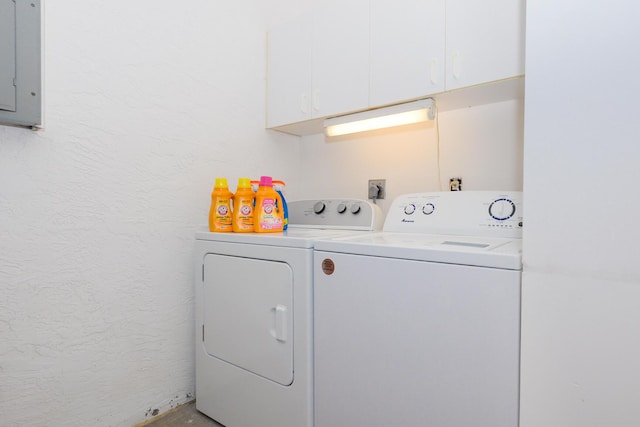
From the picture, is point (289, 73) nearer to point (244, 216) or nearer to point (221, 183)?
point (221, 183)

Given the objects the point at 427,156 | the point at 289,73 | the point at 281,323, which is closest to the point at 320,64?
the point at 289,73

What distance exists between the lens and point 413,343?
1.04 meters

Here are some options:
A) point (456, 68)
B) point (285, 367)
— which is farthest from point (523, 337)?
point (456, 68)

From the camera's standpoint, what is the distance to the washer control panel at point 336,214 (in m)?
1.77

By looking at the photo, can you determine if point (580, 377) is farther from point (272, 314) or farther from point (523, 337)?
point (272, 314)

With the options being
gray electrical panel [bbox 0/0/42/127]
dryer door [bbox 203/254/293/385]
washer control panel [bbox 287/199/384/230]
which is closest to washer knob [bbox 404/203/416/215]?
washer control panel [bbox 287/199/384/230]

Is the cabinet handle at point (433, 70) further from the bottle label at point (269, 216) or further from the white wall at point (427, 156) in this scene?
the bottle label at point (269, 216)

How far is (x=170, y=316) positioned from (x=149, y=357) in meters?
0.20

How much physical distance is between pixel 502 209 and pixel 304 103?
1.16 meters

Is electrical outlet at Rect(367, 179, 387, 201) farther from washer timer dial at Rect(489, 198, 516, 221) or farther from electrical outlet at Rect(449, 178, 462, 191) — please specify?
washer timer dial at Rect(489, 198, 516, 221)

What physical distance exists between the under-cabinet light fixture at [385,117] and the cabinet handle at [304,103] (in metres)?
0.13

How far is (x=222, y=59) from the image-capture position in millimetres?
1937

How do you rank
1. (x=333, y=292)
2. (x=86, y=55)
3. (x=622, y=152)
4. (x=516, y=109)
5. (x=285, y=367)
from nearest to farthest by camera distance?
1. (x=622, y=152)
2. (x=333, y=292)
3. (x=285, y=367)
4. (x=86, y=55)
5. (x=516, y=109)

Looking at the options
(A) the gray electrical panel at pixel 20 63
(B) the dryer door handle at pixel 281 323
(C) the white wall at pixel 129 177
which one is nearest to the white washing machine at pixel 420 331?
(B) the dryer door handle at pixel 281 323
